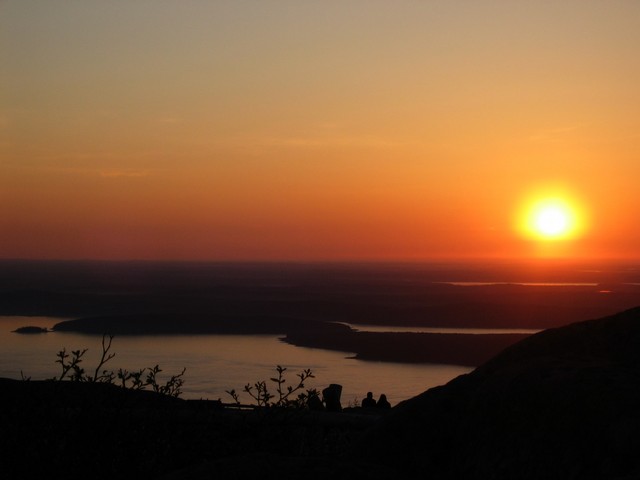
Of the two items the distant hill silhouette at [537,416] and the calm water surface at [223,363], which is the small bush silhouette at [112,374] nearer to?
the distant hill silhouette at [537,416]

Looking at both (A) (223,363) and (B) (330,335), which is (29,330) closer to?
(B) (330,335)

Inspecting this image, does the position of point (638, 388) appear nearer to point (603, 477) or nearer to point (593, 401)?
point (593, 401)

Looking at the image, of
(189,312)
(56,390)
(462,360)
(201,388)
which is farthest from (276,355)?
(56,390)

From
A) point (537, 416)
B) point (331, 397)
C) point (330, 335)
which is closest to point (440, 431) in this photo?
point (537, 416)

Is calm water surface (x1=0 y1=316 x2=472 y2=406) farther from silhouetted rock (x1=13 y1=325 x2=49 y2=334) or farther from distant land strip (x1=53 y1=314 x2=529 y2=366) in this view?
distant land strip (x1=53 y1=314 x2=529 y2=366)

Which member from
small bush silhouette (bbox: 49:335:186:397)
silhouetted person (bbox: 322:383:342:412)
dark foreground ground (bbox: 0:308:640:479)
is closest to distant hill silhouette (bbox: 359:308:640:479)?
dark foreground ground (bbox: 0:308:640:479)
